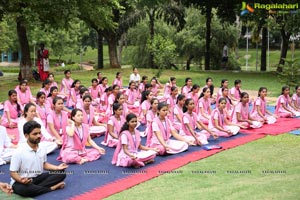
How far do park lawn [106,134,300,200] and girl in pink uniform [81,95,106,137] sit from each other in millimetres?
2563

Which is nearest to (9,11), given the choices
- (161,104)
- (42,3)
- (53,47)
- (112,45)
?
(42,3)

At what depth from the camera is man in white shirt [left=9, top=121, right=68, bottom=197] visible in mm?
5066

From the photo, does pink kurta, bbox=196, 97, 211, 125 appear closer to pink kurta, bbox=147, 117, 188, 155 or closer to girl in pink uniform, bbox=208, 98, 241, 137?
girl in pink uniform, bbox=208, 98, 241, 137

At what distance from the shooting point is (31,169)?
5219 mm

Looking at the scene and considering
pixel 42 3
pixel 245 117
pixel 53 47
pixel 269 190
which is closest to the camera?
pixel 269 190

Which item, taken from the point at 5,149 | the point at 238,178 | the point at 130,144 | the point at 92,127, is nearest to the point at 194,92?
the point at 92,127

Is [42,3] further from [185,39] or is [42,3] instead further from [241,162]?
[185,39]

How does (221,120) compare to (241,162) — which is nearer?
(241,162)

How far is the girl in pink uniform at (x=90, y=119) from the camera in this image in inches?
320

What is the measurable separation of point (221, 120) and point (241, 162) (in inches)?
85.3

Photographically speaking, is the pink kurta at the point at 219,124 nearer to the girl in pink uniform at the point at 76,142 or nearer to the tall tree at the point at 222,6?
the girl in pink uniform at the point at 76,142

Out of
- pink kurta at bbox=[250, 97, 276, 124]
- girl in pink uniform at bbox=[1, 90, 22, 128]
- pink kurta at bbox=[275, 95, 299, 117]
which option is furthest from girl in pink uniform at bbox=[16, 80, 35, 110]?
pink kurta at bbox=[275, 95, 299, 117]

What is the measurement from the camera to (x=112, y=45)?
2273 cm

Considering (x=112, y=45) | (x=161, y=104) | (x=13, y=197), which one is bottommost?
(x=13, y=197)
